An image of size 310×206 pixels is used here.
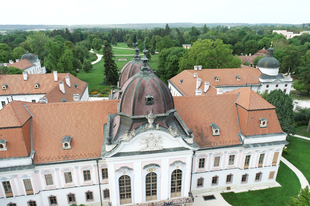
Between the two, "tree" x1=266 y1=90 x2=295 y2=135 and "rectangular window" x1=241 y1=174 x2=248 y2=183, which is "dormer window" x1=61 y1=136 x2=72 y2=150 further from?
"tree" x1=266 y1=90 x2=295 y2=135

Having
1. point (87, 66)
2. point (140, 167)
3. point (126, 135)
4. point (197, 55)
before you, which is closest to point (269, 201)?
point (140, 167)

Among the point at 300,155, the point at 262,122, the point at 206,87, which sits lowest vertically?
the point at 300,155

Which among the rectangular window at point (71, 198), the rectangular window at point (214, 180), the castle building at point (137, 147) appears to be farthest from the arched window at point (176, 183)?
the rectangular window at point (71, 198)

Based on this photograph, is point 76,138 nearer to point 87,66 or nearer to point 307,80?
point 307,80

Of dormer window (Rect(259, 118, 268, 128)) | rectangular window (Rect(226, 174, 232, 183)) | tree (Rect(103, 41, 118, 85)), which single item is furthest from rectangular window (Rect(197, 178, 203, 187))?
tree (Rect(103, 41, 118, 85))

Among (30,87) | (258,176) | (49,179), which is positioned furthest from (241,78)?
(30,87)

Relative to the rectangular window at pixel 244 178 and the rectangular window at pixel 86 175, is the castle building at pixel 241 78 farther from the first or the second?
the rectangular window at pixel 86 175

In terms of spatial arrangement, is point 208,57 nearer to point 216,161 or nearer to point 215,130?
point 215,130
